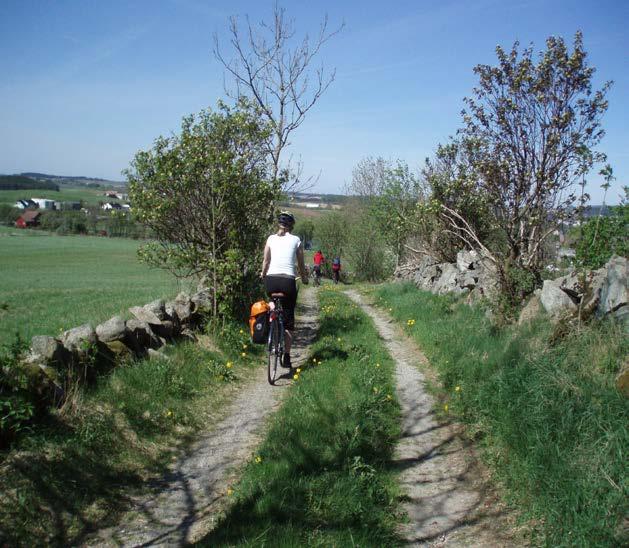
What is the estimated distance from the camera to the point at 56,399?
4777mm

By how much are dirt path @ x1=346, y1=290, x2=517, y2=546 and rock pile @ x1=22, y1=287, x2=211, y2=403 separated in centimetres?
331

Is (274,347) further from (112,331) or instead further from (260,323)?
(112,331)

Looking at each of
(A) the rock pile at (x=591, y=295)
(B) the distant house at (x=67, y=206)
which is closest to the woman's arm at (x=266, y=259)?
(A) the rock pile at (x=591, y=295)

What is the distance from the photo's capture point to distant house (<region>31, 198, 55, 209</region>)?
96.9m

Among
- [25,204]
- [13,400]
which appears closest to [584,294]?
[13,400]

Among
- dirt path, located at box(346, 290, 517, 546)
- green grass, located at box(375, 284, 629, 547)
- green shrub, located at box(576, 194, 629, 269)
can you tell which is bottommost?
dirt path, located at box(346, 290, 517, 546)

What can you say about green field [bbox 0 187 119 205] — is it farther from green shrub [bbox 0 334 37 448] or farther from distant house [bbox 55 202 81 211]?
green shrub [bbox 0 334 37 448]

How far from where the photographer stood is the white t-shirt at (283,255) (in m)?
7.35

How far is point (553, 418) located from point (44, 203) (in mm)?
113203

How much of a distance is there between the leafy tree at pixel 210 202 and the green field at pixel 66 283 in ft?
5.60

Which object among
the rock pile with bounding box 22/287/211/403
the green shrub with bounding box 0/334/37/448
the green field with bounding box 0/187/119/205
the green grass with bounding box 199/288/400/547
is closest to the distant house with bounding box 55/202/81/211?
the green field with bounding box 0/187/119/205

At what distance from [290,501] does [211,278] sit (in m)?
6.52

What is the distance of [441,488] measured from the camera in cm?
439

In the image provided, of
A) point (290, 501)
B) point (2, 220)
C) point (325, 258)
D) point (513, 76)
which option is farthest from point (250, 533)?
point (2, 220)
